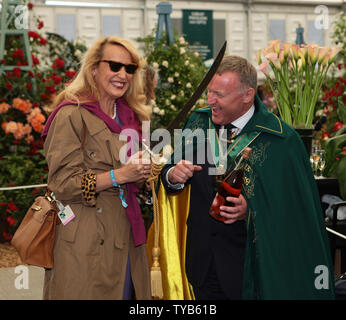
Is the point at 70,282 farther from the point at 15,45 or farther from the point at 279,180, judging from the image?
the point at 15,45

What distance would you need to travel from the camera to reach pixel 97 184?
2.29m

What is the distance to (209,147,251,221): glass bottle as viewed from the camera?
2.25 metres

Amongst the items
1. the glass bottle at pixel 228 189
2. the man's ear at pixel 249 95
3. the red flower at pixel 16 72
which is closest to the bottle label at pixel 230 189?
the glass bottle at pixel 228 189

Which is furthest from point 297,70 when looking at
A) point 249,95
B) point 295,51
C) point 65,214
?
point 65,214

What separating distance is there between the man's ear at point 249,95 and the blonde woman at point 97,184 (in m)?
0.59

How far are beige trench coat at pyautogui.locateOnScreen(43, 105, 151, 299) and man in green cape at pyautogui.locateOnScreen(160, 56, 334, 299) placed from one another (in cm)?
36

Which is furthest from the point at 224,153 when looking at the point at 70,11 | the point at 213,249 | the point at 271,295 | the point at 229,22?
the point at 229,22

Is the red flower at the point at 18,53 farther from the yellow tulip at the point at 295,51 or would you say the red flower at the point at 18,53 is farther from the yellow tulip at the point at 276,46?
the yellow tulip at the point at 295,51

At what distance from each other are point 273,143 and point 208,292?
875 mm

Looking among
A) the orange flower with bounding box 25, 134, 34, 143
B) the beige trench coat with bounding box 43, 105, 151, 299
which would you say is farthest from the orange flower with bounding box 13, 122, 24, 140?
the beige trench coat with bounding box 43, 105, 151, 299

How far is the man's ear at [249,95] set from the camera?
246 cm

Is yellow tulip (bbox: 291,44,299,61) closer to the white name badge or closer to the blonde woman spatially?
the blonde woman

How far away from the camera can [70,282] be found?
93.2 inches

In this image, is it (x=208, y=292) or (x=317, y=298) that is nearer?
(x=317, y=298)
